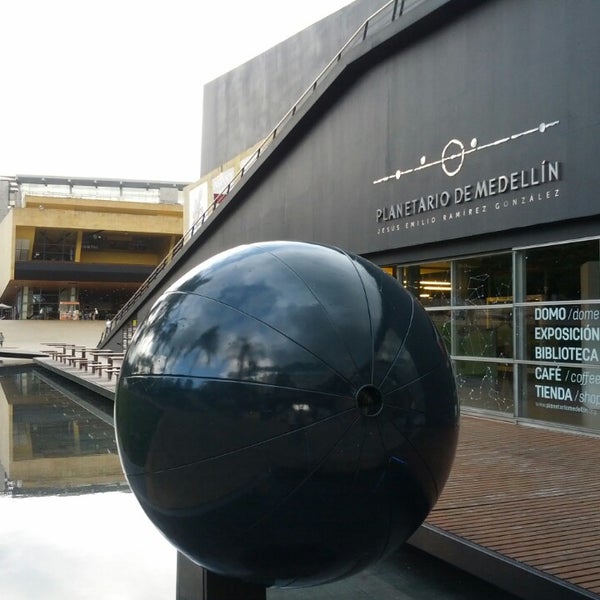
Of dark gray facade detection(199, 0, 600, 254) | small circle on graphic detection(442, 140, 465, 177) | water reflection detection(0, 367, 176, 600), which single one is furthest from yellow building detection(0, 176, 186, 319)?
small circle on graphic detection(442, 140, 465, 177)

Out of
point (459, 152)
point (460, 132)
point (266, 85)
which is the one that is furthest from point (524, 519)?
point (266, 85)

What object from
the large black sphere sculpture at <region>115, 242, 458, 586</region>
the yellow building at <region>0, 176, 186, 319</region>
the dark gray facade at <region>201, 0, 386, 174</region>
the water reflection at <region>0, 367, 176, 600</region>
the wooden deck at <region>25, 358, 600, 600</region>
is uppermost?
the dark gray facade at <region>201, 0, 386, 174</region>

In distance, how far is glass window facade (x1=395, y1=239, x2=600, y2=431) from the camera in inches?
396

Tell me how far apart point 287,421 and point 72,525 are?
479 centimetres

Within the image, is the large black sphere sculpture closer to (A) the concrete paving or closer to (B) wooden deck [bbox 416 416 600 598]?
(B) wooden deck [bbox 416 416 600 598]

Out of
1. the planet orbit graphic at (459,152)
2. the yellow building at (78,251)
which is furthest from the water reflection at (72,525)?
the yellow building at (78,251)

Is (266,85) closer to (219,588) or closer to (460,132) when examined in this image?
(460,132)

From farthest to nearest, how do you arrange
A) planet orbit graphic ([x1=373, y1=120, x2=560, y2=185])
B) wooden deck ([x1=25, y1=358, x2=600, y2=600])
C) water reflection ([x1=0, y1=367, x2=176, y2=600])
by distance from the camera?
planet orbit graphic ([x1=373, y1=120, x2=560, y2=185]), water reflection ([x1=0, y1=367, x2=176, y2=600]), wooden deck ([x1=25, y1=358, x2=600, y2=600])

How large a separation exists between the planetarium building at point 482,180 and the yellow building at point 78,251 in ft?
137

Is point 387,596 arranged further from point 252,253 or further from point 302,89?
point 302,89

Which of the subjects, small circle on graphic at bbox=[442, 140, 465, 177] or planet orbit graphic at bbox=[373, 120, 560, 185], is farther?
small circle on graphic at bbox=[442, 140, 465, 177]

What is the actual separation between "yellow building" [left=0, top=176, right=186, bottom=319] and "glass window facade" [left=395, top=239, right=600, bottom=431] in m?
46.4

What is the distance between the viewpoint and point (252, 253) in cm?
322

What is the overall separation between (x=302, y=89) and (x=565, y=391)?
20.4 meters
